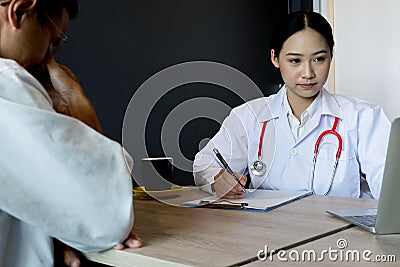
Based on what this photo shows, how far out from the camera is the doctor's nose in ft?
6.31

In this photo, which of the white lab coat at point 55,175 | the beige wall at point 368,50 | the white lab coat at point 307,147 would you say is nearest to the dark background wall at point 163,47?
the beige wall at point 368,50

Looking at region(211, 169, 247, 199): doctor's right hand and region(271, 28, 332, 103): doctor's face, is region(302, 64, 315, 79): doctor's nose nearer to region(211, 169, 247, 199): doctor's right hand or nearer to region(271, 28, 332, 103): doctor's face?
region(271, 28, 332, 103): doctor's face

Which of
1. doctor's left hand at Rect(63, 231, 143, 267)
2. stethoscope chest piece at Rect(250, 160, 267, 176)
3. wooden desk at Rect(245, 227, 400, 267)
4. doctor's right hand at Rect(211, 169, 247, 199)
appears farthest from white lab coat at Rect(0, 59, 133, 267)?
stethoscope chest piece at Rect(250, 160, 267, 176)

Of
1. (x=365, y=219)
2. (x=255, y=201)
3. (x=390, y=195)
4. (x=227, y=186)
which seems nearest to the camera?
(x=390, y=195)

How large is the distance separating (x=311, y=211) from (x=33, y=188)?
0.68 meters

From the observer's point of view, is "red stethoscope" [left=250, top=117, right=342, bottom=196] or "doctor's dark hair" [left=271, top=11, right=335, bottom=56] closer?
"red stethoscope" [left=250, top=117, right=342, bottom=196]

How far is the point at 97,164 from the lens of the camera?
914mm

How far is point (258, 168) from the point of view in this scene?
189 cm

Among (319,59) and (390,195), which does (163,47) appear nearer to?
(319,59)

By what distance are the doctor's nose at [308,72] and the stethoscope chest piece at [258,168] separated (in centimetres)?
35

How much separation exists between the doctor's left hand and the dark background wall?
50.7 inches

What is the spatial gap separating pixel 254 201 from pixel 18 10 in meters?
0.77

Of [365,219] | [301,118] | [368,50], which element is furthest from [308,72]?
[368,50]

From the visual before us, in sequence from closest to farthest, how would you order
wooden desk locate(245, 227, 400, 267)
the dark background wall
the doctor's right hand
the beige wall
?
wooden desk locate(245, 227, 400, 267) < the doctor's right hand < the dark background wall < the beige wall
